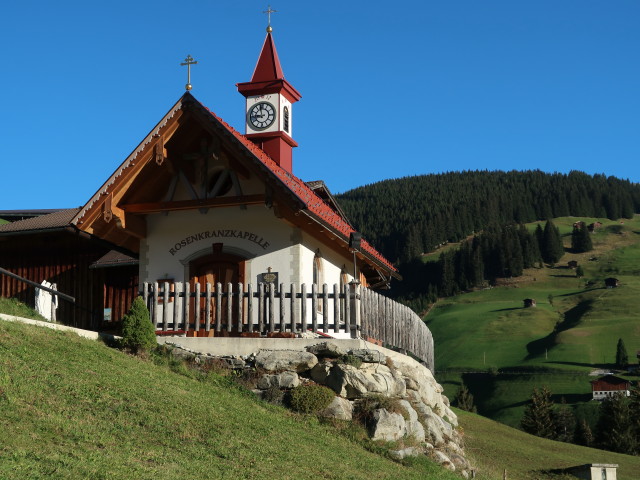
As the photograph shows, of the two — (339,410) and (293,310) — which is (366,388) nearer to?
(339,410)

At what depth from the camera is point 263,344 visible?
1888cm

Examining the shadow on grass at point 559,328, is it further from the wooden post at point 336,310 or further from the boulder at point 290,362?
the boulder at point 290,362

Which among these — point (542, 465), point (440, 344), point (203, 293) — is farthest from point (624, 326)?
point (203, 293)

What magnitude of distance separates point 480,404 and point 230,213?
109m

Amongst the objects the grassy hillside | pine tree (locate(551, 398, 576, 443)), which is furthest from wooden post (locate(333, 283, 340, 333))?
the grassy hillside

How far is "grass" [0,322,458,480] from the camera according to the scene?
11156 millimetres

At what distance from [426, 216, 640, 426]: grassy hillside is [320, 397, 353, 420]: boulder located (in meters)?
98.8

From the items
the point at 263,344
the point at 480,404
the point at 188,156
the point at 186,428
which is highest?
the point at 188,156

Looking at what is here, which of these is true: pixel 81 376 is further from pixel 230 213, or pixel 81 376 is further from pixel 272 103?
pixel 272 103

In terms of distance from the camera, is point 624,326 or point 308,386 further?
point 624,326

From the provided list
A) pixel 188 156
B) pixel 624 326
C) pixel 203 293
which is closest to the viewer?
pixel 203 293

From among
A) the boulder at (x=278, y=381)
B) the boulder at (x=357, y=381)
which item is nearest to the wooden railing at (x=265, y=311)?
the boulder at (x=357, y=381)

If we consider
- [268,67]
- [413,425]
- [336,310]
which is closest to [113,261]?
[268,67]

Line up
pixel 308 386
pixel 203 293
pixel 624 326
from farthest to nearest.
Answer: pixel 624 326, pixel 203 293, pixel 308 386
